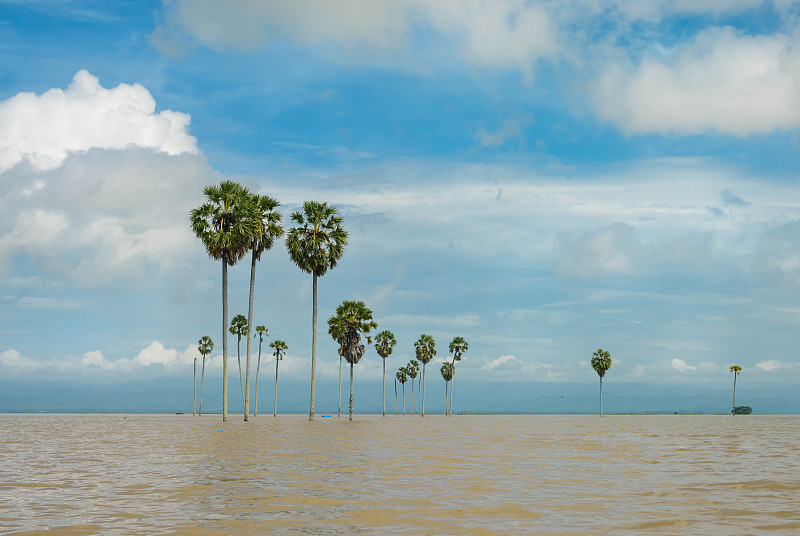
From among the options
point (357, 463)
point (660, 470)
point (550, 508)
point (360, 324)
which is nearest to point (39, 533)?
point (550, 508)

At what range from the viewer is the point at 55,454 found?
24984 mm

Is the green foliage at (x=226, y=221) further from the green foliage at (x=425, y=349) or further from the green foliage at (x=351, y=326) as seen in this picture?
the green foliage at (x=425, y=349)

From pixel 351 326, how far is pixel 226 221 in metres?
28.4

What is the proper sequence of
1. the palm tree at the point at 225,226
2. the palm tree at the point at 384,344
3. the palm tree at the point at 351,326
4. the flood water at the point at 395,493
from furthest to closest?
the palm tree at the point at 384,344 → the palm tree at the point at 351,326 → the palm tree at the point at 225,226 → the flood water at the point at 395,493

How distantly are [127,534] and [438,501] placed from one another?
5989mm

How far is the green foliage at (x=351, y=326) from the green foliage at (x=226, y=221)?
1021 inches

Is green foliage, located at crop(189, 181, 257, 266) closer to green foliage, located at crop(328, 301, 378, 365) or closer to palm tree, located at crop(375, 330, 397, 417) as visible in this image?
green foliage, located at crop(328, 301, 378, 365)

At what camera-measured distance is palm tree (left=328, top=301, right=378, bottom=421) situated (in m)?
80.7

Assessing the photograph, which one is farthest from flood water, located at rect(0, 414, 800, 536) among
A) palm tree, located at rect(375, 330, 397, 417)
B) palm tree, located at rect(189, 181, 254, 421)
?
palm tree, located at rect(375, 330, 397, 417)

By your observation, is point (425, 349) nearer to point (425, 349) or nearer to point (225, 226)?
point (425, 349)

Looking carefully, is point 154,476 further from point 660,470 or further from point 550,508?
point 660,470

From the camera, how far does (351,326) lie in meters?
80.9

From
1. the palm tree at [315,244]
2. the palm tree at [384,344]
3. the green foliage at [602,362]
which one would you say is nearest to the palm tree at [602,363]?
the green foliage at [602,362]

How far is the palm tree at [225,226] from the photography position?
55.7 meters
